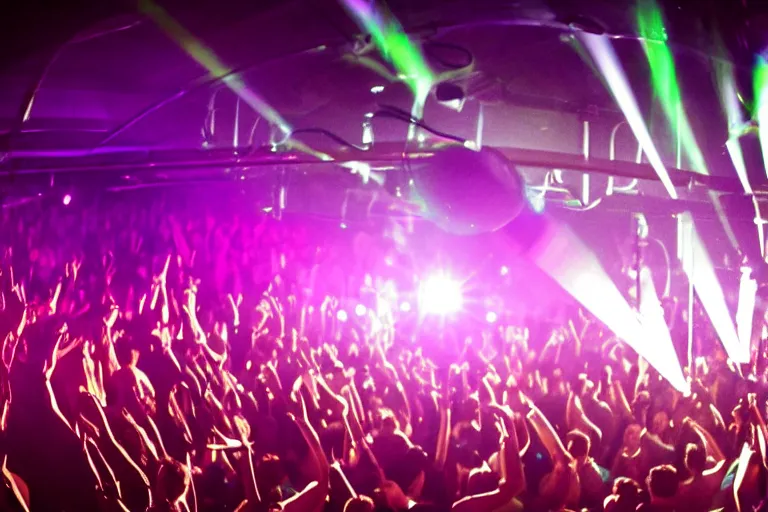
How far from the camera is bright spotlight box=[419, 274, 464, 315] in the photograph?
15.9 ft

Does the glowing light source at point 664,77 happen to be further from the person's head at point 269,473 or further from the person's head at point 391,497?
the person's head at point 269,473

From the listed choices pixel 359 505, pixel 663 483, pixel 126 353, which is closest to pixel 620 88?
pixel 663 483

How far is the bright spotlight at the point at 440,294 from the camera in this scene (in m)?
4.83

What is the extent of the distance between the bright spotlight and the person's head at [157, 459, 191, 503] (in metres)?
2.77

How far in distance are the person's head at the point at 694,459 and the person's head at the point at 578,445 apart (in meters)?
0.34

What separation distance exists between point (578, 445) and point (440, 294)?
2.67 meters

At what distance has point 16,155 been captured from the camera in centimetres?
284

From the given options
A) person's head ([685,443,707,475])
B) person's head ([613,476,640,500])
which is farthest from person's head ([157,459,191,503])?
person's head ([685,443,707,475])

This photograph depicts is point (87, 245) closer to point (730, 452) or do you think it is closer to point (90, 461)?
point (90, 461)

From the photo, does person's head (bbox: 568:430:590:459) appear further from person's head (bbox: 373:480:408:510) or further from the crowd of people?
person's head (bbox: 373:480:408:510)

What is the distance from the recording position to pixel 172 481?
2.21 metres

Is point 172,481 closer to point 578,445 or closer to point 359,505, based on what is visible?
point 359,505

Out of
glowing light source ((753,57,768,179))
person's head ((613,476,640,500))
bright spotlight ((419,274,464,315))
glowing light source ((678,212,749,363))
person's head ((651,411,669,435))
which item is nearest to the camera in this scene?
glowing light source ((753,57,768,179))

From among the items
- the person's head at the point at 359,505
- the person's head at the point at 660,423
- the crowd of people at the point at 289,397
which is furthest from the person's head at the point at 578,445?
the person's head at the point at 359,505
